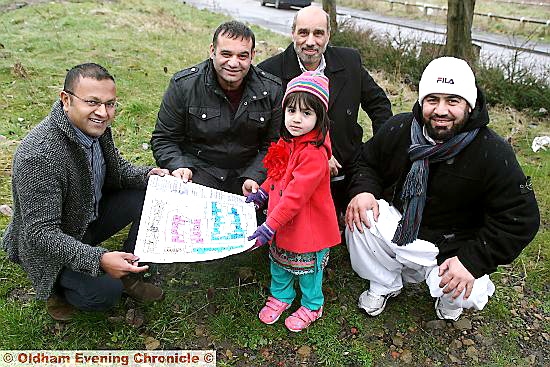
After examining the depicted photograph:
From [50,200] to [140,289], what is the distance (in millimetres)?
939

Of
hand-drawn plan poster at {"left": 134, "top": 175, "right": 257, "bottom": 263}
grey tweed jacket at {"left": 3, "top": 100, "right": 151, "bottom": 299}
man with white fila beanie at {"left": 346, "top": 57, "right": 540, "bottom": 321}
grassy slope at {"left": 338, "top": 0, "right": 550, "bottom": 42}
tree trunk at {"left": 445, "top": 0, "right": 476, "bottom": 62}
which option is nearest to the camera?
grey tweed jacket at {"left": 3, "top": 100, "right": 151, "bottom": 299}

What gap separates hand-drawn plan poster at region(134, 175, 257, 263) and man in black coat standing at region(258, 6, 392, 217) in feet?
3.33

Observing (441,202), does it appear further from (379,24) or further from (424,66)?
(379,24)

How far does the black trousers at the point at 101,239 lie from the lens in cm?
270

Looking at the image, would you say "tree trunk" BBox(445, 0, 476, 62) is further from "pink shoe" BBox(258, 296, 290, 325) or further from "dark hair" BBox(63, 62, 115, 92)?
"dark hair" BBox(63, 62, 115, 92)

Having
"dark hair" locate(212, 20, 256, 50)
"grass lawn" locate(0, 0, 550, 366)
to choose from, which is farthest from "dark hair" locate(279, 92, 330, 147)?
"grass lawn" locate(0, 0, 550, 366)

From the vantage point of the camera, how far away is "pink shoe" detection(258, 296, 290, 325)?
3.13 m

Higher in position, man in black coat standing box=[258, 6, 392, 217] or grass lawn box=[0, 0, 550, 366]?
man in black coat standing box=[258, 6, 392, 217]

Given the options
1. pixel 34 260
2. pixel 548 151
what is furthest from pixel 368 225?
pixel 548 151

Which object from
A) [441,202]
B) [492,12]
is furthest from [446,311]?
[492,12]

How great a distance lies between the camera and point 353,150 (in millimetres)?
4043

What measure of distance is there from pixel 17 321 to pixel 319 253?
6.10 feet

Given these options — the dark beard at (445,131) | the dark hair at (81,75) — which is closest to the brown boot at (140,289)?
the dark hair at (81,75)

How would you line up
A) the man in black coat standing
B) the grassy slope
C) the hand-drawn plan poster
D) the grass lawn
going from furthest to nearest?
the grassy slope < the man in black coat standing < the grass lawn < the hand-drawn plan poster
